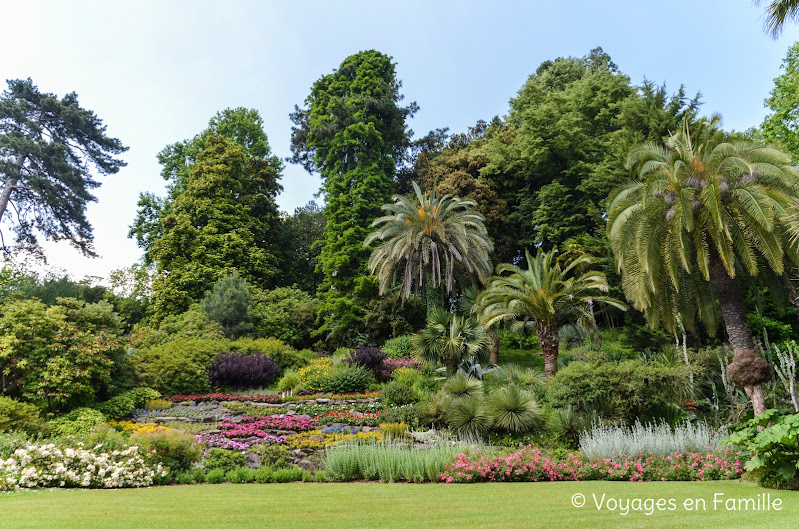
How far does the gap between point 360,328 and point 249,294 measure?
20.9 ft

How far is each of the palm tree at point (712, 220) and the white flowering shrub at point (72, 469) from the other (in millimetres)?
13121

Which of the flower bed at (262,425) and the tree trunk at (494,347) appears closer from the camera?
the flower bed at (262,425)

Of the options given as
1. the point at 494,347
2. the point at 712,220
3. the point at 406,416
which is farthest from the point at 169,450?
the point at 494,347

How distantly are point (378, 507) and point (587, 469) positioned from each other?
172 inches

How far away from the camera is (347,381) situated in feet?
60.5

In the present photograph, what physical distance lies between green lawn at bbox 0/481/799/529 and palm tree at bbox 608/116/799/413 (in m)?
7.82

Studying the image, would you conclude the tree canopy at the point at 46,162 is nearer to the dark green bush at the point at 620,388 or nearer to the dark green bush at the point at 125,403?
the dark green bush at the point at 125,403

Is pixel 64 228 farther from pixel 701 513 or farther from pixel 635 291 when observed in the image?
pixel 701 513

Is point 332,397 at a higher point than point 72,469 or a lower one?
lower

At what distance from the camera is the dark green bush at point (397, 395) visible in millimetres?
15457

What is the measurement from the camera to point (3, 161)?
2831cm

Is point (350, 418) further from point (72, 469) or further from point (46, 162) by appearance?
point (46, 162)

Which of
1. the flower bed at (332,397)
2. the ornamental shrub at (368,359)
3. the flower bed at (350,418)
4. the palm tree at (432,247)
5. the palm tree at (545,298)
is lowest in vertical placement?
the flower bed at (350,418)

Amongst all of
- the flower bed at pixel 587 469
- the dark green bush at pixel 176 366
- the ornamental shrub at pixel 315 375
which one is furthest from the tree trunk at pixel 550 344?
the dark green bush at pixel 176 366
